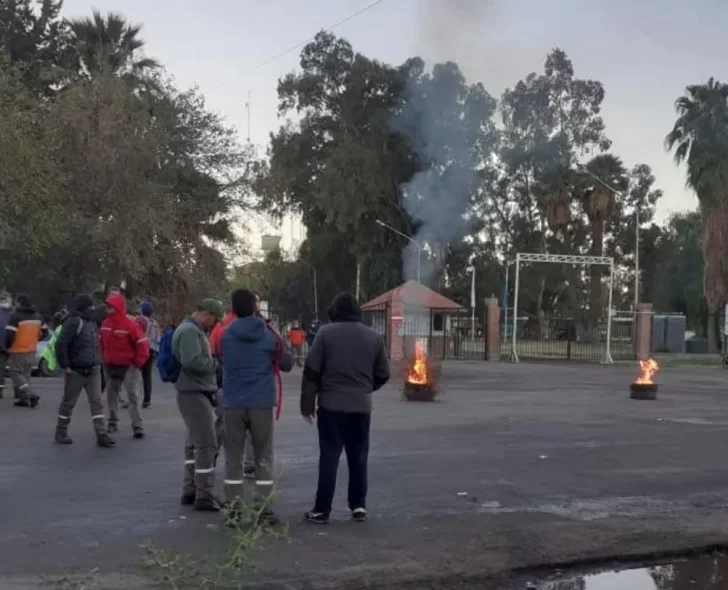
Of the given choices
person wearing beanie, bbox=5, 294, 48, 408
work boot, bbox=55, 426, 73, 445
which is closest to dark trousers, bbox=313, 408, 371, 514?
work boot, bbox=55, 426, 73, 445

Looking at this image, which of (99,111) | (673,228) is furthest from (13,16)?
(673,228)

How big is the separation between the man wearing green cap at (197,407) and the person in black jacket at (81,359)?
3294 millimetres

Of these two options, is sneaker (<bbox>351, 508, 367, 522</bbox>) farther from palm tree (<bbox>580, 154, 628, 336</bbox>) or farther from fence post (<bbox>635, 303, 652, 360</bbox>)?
palm tree (<bbox>580, 154, 628, 336</bbox>)

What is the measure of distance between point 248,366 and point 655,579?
332 cm

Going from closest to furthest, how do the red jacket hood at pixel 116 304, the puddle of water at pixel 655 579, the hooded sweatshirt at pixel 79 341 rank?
the puddle of water at pixel 655 579, the hooded sweatshirt at pixel 79 341, the red jacket hood at pixel 116 304

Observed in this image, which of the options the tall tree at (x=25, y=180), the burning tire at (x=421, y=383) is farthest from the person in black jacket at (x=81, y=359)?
the tall tree at (x=25, y=180)

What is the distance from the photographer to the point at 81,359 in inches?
460

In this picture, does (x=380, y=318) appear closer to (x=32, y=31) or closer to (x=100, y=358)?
(x=32, y=31)

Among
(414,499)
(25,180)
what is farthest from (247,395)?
(25,180)

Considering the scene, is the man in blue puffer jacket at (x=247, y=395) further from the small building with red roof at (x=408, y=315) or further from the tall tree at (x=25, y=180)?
the small building with red roof at (x=408, y=315)

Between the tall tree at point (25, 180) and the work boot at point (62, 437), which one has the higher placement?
the tall tree at point (25, 180)

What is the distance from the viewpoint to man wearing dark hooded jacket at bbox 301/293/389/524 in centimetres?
816

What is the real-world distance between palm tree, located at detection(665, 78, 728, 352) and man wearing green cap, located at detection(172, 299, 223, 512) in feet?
137

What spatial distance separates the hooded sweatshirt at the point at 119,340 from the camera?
12625 mm
